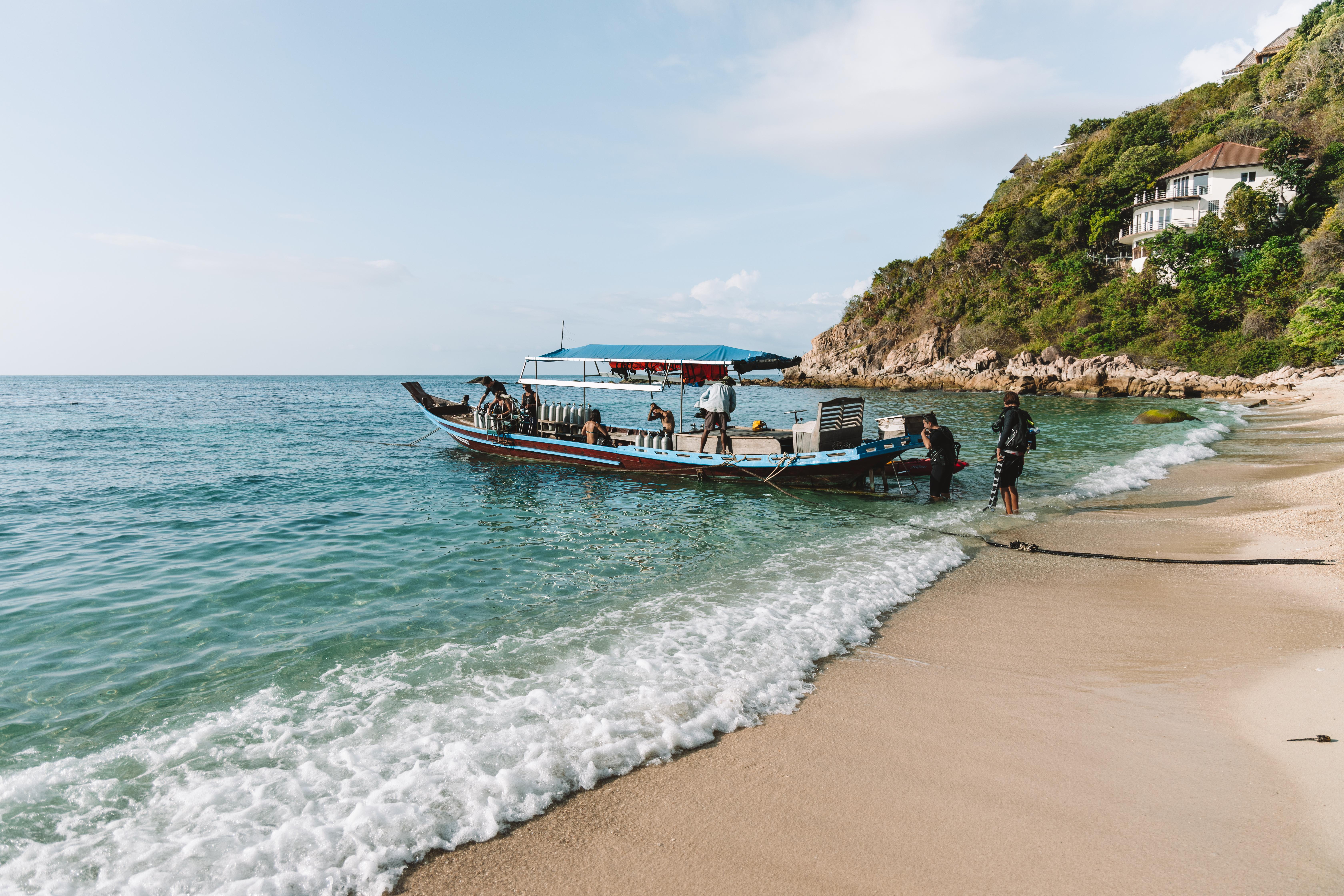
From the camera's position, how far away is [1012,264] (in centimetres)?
6328

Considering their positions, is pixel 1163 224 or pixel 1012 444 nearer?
pixel 1012 444

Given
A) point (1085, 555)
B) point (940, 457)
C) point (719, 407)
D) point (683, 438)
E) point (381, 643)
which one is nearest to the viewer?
point (381, 643)

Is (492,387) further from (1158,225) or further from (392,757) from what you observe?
(1158,225)

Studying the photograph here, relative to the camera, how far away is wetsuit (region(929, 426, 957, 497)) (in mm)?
14414

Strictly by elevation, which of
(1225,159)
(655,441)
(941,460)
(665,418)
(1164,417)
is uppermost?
(1225,159)

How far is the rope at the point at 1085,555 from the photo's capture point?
27.1ft

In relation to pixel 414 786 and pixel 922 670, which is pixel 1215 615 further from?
pixel 414 786

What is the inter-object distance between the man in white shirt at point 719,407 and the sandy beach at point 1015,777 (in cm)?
917

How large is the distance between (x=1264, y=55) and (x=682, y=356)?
100.0 m

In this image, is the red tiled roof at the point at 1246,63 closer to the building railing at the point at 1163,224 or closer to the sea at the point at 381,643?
the building railing at the point at 1163,224

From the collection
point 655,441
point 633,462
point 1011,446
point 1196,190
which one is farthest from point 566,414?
point 1196,190

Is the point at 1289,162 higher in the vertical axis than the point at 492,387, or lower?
higher

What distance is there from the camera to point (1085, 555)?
9438 mm

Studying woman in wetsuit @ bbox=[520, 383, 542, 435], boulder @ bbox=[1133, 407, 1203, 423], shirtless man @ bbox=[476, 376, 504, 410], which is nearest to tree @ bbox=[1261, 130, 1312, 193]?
boulder @ bbox=[1133, 407, 1203, 423]
